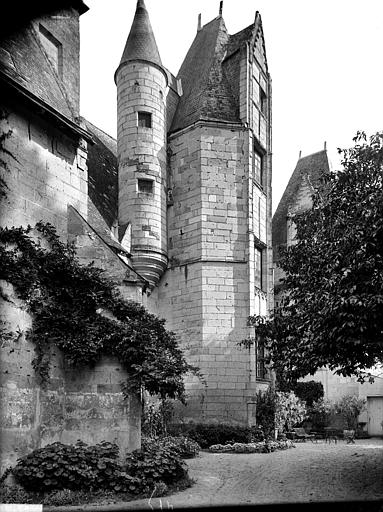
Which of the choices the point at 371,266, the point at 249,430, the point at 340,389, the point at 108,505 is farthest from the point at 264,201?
the point at 108,505

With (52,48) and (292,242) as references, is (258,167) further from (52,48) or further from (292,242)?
(52,48)

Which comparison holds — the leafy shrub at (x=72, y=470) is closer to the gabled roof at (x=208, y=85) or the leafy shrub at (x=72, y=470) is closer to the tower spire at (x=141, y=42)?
the gabled roof at (x=208, y=85)

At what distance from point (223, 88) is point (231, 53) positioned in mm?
1506

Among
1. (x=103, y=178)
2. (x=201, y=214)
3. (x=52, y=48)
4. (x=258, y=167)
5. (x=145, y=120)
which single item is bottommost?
Answer: (x=201, y=214)

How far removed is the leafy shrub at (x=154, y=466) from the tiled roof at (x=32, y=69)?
6.75m

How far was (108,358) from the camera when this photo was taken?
11.1m

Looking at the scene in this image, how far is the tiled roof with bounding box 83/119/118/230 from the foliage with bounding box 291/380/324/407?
1220 cm

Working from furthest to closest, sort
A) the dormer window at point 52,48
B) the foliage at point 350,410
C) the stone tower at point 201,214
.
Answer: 1. the foliage at point 350,410
2. the stone tower at point 201,214
3. the dormer window at point 52,48

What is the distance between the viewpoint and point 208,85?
21.9m

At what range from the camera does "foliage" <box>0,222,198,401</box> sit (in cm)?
1048

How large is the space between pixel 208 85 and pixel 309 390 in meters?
14.3

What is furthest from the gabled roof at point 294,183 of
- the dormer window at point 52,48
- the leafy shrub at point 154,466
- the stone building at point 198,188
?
the leafy shrub at point 154,466

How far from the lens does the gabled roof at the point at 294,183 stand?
3244cm

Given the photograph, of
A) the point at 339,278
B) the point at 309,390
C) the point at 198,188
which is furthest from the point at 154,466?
the point at 309,390
